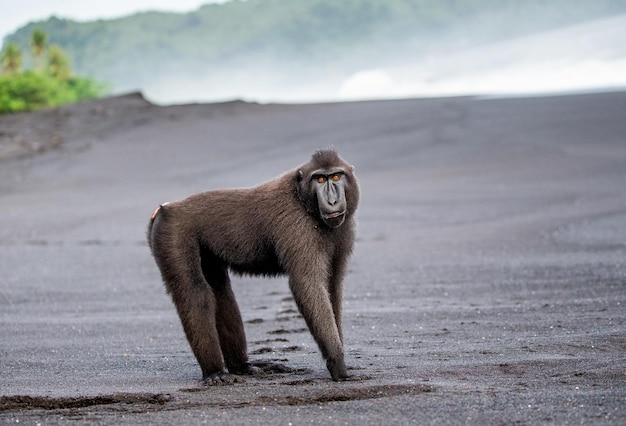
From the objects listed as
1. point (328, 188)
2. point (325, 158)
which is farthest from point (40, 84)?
point (328, 188)

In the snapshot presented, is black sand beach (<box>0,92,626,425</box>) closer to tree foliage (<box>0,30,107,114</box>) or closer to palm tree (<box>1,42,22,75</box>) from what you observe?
tree foliage (<box>0,30,107,114</box>)

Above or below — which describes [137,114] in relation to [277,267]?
above

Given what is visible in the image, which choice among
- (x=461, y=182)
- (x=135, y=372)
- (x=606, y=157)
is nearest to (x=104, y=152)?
(x=461, y=182)

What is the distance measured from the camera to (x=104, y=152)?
25.7m

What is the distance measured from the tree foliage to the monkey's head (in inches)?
1071

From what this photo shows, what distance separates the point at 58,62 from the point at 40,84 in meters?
30.7

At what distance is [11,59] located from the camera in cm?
6875

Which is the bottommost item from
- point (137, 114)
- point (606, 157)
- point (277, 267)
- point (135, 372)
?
point (135, 372)

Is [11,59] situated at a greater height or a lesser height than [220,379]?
greater

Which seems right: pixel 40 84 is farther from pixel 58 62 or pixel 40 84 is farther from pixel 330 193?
pixel 330 193

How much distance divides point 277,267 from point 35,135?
71.0ft

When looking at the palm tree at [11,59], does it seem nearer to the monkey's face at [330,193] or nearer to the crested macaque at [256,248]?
the crested macaque at [256,248]

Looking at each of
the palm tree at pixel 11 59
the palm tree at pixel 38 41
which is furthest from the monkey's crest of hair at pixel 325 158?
the palm tree at pixel 38 41

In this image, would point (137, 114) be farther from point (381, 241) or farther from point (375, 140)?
point (381, 241)
